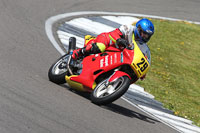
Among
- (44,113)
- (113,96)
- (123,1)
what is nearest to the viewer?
(44,113)

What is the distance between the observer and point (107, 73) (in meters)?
6.79

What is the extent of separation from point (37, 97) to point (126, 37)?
1957 millimetres

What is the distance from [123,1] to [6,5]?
260 inches

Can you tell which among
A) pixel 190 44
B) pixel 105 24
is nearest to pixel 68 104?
pixel 105 24

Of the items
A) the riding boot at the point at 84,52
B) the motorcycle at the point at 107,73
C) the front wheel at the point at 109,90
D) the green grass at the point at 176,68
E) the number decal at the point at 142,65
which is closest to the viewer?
the front wheel at the point at 109,90

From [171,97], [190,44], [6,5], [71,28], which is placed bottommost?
[190,44]

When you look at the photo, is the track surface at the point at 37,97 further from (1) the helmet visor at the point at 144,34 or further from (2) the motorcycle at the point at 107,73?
(1) the helmet visor at the point at 144,34

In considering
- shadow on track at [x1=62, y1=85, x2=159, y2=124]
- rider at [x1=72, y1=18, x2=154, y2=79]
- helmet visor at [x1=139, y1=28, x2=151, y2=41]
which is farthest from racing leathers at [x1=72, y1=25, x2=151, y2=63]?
shadow on track at [x1=62, y1=85, x2=159, y2=124]

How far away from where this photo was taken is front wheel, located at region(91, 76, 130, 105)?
6098mm

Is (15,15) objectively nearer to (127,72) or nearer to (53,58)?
(53,58)

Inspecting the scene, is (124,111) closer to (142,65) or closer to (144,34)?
(142,65)

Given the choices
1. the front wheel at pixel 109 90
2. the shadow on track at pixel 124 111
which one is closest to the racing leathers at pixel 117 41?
the front wheel at pixel 109 90

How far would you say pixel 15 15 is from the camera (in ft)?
36.7

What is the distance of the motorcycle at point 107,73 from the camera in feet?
20.9
